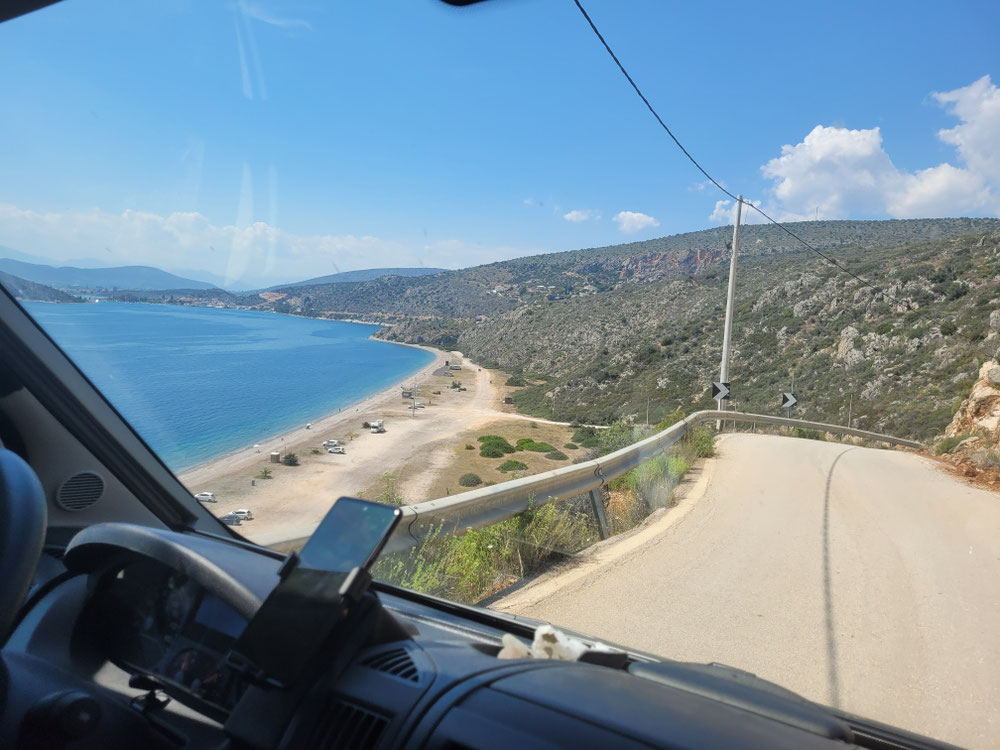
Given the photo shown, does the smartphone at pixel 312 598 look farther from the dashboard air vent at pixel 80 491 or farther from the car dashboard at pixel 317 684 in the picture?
the dashboard air vent at pixel 80 491

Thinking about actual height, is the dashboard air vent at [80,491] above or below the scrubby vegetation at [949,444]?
above

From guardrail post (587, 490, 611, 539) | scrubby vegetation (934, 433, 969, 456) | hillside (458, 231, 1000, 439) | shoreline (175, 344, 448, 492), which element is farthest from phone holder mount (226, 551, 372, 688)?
scrubby vegetation (934, 433, 969, 456)

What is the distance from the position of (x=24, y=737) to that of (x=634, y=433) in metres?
10.9

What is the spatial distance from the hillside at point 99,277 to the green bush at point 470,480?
2124 millimetres

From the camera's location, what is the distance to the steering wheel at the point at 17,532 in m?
1.63

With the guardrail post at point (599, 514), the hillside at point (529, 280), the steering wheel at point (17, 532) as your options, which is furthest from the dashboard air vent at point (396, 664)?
the guardrail post at point (599, 514)

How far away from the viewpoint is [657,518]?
812cm

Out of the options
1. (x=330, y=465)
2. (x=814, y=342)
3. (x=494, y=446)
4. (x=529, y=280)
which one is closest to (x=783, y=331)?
(x=814, y=342)

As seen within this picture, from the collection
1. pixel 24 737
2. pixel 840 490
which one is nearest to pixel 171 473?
pixel 24 737

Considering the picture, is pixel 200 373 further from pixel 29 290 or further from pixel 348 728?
pixel 348 728

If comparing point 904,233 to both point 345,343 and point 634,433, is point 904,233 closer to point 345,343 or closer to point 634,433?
point 634,433

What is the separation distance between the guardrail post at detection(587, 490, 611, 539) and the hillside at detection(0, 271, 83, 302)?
4937mm

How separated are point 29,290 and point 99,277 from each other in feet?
3.10

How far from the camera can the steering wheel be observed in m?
1.63
